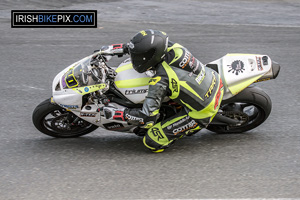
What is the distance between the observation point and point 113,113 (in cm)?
541

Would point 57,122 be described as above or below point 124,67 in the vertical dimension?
below

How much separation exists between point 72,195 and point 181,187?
1.02m

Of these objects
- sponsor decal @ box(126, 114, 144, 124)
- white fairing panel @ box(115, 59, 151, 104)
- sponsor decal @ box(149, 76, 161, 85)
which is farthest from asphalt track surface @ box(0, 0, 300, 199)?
sponsor decal @ box(149, 76, 161, 85)

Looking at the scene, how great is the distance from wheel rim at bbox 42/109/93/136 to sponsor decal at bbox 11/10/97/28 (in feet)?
18.1

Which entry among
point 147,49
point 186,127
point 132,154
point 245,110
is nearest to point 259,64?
point 245,110

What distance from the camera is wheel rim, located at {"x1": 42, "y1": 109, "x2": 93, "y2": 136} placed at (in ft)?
19.2

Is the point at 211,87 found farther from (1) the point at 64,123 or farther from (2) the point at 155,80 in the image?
(1) the point at 64,123

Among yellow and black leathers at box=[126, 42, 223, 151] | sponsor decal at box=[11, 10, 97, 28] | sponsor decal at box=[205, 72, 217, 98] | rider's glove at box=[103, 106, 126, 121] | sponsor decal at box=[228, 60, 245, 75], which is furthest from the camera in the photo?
sponsor decal at box=[11, 10, 97, 28]

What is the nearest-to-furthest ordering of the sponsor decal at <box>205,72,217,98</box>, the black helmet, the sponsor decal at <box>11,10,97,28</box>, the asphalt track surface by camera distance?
the asphalt track surface < the black helmet < the sponsor decal at <box>205,72,217,98</box> < the sponsor decal at <box>11,10,97,28</box>

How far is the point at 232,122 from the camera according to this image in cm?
599

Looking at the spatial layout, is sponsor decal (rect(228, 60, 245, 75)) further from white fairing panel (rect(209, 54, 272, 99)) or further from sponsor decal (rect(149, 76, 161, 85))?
sponsor decal (rect(149, 76, 161, 85))

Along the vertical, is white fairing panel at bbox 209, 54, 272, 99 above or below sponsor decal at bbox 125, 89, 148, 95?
above

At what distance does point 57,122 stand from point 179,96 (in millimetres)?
1438

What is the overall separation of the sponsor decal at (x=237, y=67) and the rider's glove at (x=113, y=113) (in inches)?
52.4
